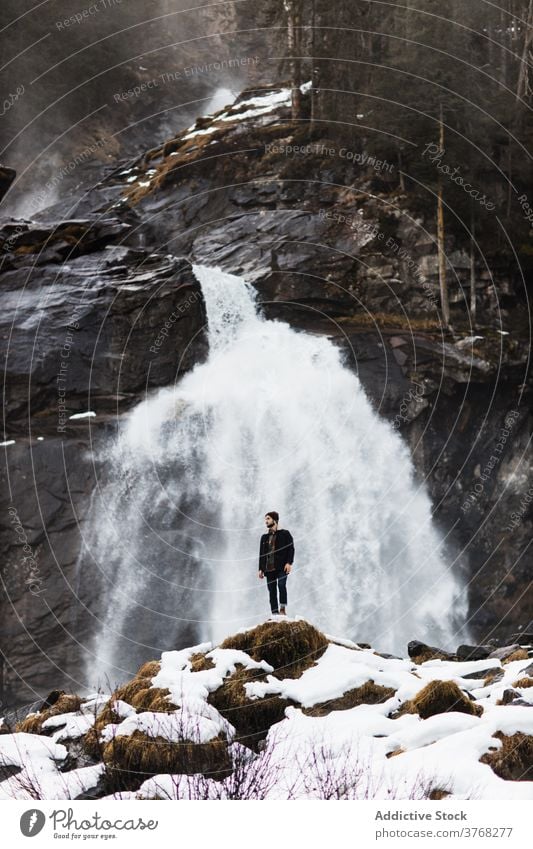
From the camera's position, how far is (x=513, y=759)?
24.4 feet

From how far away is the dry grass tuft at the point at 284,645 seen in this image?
9.48 m

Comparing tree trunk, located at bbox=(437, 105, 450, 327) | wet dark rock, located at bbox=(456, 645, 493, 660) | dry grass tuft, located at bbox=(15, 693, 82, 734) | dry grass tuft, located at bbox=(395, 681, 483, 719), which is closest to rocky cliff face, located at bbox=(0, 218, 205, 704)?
tree trunk, located at bbox=(437, 105, 450, 327)

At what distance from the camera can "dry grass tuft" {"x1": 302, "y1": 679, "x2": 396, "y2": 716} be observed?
876 centimetres

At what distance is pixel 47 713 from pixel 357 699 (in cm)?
369

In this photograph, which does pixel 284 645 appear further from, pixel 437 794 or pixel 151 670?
pixel 437 794

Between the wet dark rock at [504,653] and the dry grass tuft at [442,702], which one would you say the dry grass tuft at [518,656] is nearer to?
the wet dark rock at [504,653]

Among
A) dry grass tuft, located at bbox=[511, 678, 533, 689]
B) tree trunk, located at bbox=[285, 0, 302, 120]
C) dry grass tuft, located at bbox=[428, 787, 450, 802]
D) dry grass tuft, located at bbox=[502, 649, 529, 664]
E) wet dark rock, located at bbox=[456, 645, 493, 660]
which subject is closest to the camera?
dry grass tuft, located at bbox=[428, 787, 450, 802]

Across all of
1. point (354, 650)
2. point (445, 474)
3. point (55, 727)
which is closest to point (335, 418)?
point (445, 474)

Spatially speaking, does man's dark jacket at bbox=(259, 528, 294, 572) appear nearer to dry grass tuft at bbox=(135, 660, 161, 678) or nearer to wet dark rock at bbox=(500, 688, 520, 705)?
dry grass tuft at bbox=(135, 660, 161, 678)

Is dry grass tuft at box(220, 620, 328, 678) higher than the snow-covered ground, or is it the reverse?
dry grass tuft at box(220, 620, 328, 678)

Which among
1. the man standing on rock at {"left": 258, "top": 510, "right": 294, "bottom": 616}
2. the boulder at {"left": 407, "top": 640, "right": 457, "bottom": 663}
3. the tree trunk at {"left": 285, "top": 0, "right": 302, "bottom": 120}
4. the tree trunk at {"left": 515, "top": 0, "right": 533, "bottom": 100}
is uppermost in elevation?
the tree trunk at {"left": 285, "top": 0, "right": 302, "bottom": 120}

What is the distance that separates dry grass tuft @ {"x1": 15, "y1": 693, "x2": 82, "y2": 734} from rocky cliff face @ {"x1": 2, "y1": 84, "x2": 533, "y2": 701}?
9.58 m

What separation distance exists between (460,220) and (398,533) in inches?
351

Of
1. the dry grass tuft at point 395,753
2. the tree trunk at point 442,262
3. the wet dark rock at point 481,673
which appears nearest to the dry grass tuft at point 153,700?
the dry grass tuft at point 395,753
